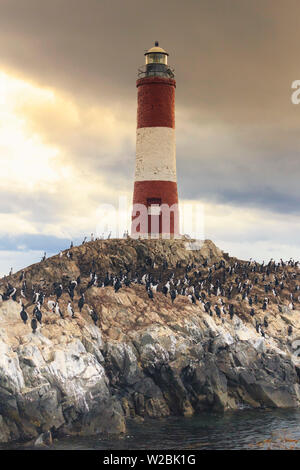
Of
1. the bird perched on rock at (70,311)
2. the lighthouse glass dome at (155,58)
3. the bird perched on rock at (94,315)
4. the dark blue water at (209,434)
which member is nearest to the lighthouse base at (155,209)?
the lighthouse glass dome at (155,58)

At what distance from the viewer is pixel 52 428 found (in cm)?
4338

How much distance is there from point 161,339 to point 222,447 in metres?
13.0

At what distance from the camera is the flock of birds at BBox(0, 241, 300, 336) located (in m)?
55.3

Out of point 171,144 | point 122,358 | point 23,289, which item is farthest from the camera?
point 171,144

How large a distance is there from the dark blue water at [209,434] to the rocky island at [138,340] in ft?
4.71

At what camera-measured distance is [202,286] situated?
65.2 meters

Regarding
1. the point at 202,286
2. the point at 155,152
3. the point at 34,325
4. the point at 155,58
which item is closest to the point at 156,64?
the point at 155,58

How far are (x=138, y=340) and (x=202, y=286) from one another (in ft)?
45.3

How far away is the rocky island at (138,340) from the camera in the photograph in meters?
45.1

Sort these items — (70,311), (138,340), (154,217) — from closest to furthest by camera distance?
1. (138,340)
2. (70,311)
3. (154,217)

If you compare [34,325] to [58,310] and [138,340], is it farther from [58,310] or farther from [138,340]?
[138,340]

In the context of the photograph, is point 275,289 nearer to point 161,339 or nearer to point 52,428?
point 161,339

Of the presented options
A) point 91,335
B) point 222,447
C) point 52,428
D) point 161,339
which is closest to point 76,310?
point 91,335

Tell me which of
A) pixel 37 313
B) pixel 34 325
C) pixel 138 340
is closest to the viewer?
pixel 34 325
